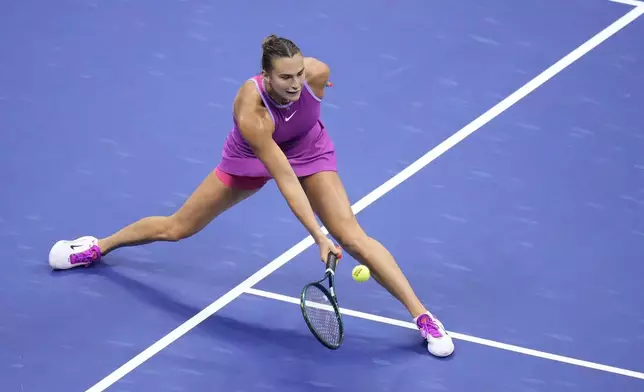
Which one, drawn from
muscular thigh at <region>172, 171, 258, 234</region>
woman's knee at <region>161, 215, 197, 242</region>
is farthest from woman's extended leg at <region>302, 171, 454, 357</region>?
woman's knee at <region>161, 215, 197, 242</region>

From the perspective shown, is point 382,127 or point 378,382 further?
point 382,127

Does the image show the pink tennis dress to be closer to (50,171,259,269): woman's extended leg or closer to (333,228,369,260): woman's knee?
(50,171,259,269): woman's extended leg

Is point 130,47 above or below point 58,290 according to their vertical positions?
above

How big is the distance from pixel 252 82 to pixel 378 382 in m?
1.79

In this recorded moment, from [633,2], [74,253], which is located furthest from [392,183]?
[633,2]

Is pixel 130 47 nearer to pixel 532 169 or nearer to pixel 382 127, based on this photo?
pixel 382 127

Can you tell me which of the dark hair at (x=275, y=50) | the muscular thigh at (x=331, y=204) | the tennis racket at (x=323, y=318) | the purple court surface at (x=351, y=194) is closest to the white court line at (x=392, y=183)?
the purple court surface at (x=351, y=194)

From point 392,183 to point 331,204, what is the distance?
1.58m

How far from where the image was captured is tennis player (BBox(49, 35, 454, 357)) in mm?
6508

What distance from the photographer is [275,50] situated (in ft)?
21.0

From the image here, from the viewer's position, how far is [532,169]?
28.1 feet

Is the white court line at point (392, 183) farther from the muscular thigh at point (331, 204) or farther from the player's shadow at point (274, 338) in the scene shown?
the muscular thigh at point (331, 204)

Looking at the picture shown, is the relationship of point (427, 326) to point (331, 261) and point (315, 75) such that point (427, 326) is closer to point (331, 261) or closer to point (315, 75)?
point (331, 261)

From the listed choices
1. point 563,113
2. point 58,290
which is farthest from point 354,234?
point 563,113
